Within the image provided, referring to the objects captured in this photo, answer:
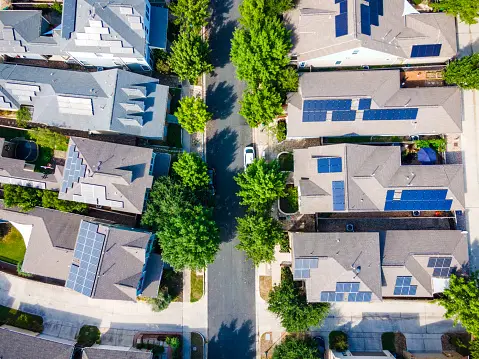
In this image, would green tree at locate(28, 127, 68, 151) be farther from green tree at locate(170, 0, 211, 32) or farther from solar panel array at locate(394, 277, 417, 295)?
solar panel array at locate(394, 277, 417, 295)

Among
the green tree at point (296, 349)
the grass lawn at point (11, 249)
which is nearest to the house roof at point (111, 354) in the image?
the green tree at point (296, 349)

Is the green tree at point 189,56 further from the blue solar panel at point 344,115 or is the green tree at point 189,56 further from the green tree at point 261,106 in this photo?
the blue solar panel at point 344,115

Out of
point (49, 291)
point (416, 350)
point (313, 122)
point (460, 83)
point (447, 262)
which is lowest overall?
point (416, 350)

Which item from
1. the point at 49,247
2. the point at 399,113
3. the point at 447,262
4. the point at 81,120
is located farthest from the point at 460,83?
the point at 49,247

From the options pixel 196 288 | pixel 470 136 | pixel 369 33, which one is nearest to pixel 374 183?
pixel 470 136

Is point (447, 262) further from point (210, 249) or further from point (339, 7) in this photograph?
point (339, 7)

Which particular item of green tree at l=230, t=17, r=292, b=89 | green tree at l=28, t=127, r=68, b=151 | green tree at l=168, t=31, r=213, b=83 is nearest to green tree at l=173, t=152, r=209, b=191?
green tree at l=168, t=31, r=213, b=83

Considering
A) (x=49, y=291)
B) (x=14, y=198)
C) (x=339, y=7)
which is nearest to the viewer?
(x=339, y=7)
